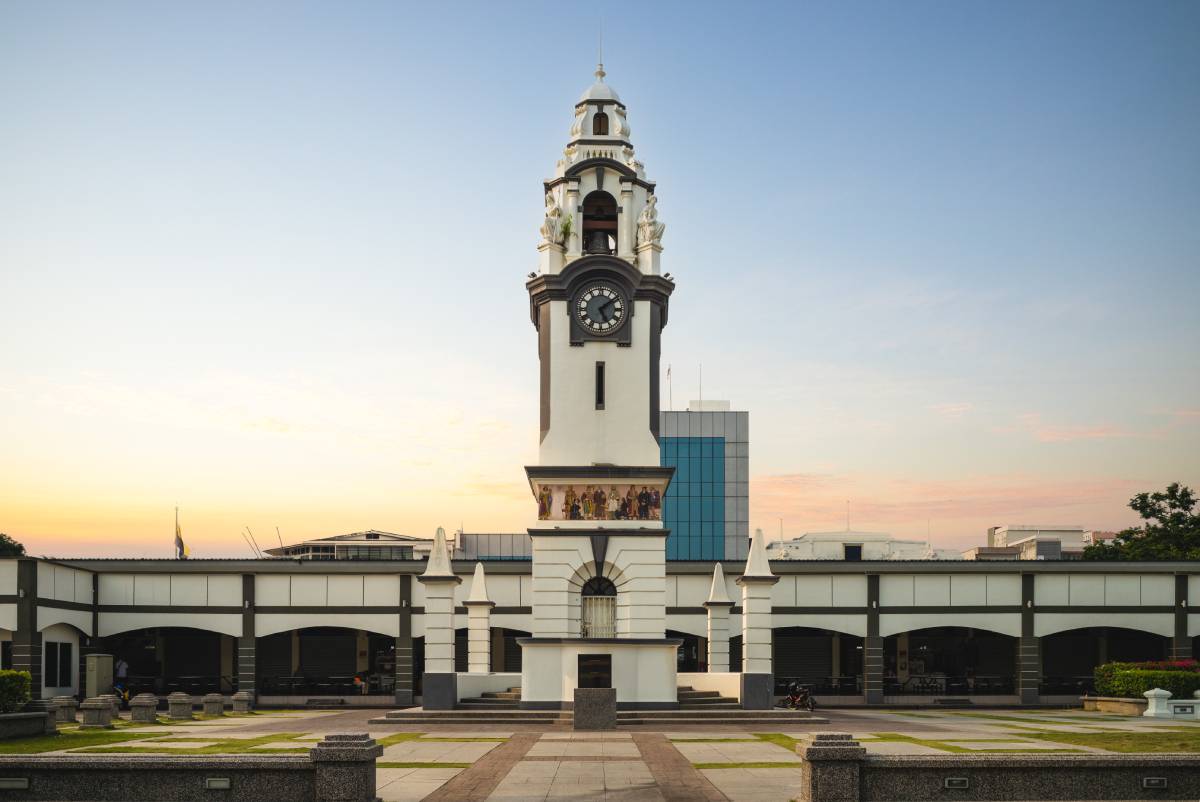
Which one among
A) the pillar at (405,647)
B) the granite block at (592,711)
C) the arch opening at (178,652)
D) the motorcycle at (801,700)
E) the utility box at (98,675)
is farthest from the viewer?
the arch opening at (178,652)

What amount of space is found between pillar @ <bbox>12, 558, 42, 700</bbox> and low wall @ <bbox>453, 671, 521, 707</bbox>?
16.4 meters

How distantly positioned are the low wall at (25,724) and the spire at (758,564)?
21812 mm

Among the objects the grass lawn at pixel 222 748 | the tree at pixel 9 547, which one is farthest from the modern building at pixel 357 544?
the grass lawn at pixel 222 748

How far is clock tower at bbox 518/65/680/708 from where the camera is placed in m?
44.0

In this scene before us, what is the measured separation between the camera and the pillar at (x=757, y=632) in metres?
42.4

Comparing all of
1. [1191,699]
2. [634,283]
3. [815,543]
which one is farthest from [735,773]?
[815,543]

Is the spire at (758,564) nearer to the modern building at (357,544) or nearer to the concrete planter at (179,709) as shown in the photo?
the concrete planter at (179,709)

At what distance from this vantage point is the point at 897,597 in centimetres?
5578

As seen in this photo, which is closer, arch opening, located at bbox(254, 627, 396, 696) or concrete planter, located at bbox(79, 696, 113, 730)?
concrete planter, located at bbox(79, 696, 113, 730)

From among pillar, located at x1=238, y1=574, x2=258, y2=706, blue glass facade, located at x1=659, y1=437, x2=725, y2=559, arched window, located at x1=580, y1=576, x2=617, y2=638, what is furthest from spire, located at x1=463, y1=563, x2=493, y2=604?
blue glass facade, located at x1=659, y1=437, x2=725, y2=559

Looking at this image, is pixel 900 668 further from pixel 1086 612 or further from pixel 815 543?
pixel 815 543

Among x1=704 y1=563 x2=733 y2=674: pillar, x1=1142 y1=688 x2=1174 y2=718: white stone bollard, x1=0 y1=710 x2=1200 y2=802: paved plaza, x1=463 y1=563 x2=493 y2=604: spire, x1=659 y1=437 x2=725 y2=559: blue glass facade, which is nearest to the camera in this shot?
x1=0 y1=710 x2=1200 y2=802: paved plaza

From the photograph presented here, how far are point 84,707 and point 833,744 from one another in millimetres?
25756

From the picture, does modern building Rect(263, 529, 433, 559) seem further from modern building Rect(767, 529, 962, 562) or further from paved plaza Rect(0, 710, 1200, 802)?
paved plaza Rect(0, 710, 1200, 802)
